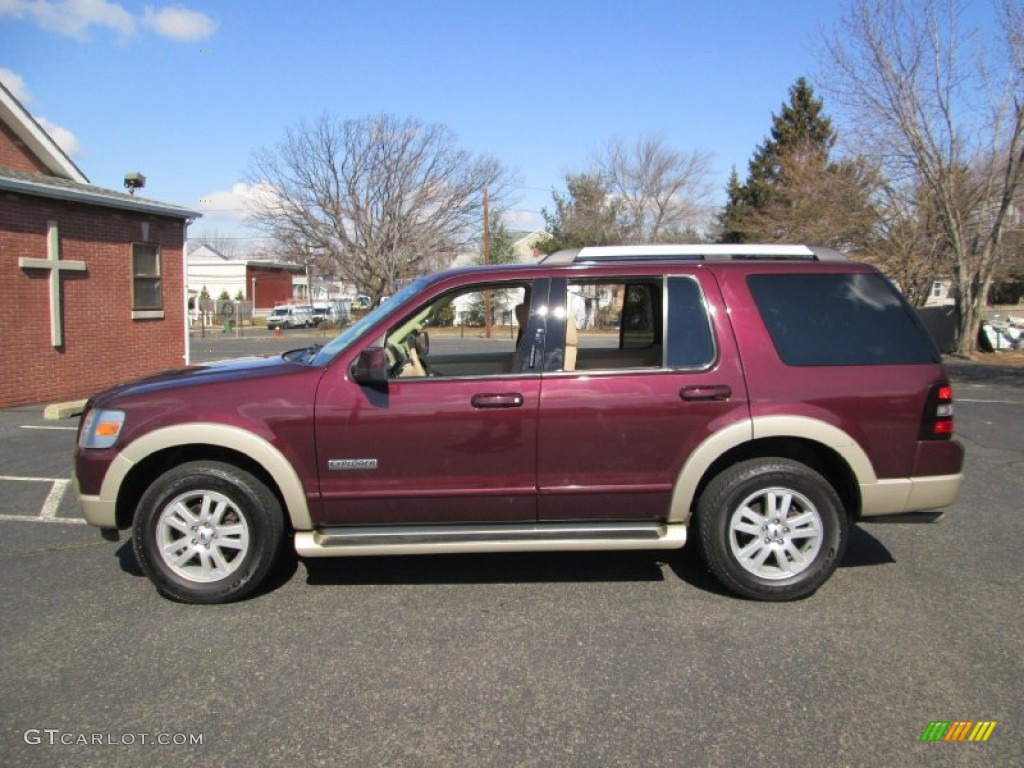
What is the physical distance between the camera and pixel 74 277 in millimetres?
12180

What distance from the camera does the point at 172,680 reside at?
3148 mm

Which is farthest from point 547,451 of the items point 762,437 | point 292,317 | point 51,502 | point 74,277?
point 292,317

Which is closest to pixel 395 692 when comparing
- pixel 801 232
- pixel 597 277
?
pixel 597 277

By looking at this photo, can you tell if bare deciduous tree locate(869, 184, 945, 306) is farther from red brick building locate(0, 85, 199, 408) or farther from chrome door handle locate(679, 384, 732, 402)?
chrome door handle locate(679, 384, 732, 402)

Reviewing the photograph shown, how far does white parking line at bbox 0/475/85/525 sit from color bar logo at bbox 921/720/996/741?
5.46 metres

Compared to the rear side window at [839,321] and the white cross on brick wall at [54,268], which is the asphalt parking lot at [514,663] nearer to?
the rear side window at [839,321]

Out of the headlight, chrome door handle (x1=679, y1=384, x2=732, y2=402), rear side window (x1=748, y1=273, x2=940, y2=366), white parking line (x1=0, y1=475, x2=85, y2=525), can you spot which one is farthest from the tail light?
white parking line (x1=0, y1=475, x2=85, y2=525)

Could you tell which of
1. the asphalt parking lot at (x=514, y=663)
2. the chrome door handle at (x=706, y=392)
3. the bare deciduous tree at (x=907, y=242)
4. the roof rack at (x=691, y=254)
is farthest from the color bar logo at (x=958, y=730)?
the bare deciduous tree at (x=907, y=242)

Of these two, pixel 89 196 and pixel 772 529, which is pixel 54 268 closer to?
pixel 89 196

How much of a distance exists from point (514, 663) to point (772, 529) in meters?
1.58

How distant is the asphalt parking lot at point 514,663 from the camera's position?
2684mm

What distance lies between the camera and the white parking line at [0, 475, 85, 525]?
548 centimetres

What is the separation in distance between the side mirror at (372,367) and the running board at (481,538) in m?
0.82

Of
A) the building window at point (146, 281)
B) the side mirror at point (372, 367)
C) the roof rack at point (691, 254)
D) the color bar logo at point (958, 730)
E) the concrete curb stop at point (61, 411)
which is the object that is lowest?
the color bar logo at point (958, 730)
